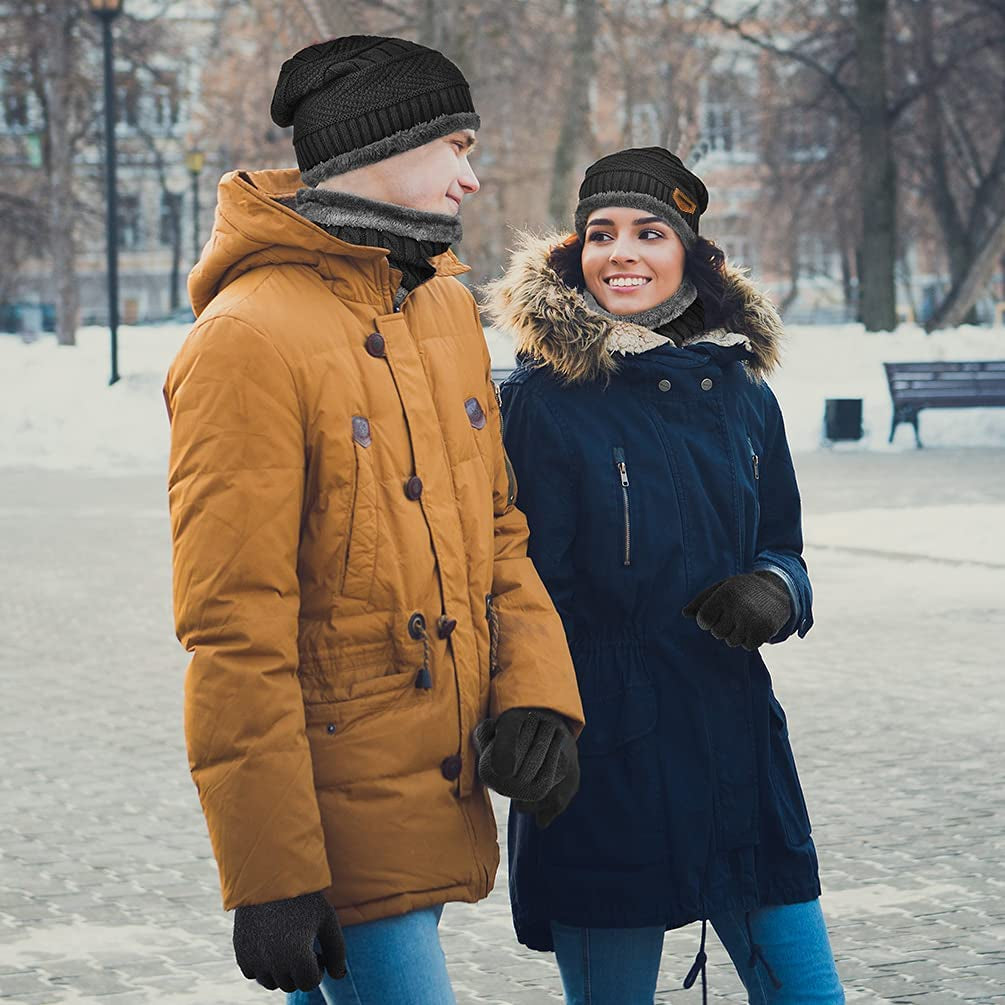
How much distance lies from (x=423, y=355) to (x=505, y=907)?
2.79 m

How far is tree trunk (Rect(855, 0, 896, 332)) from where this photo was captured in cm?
2869

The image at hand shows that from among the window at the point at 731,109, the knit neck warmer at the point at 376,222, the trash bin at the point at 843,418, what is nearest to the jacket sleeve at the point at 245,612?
the knit neck warmer at the point at 376,222

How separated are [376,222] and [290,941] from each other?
3.31 feet

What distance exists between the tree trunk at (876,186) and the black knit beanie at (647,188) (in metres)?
25.7

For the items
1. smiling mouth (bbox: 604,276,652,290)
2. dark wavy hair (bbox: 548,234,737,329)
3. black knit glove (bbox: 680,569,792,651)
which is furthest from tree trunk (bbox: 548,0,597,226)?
black knit glove (bbox: 680,569,792,651)

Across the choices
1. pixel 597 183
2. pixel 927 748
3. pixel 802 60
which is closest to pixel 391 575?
pixel 597 183

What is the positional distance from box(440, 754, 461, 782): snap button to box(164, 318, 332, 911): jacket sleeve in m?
0.22

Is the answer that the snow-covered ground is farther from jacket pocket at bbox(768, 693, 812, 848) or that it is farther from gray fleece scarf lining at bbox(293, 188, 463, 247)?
gray fleece scarf lining at bbox(293, 188, 463, 247)

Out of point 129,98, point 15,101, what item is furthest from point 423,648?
point 15,101

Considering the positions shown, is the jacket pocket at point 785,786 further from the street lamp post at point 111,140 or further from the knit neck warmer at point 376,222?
the street lamp post at point 111,140

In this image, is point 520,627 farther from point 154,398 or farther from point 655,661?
point 154,398

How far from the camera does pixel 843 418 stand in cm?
2192

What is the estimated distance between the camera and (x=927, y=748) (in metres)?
7.11

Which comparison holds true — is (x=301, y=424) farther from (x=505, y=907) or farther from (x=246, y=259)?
(x=505, y=907)
